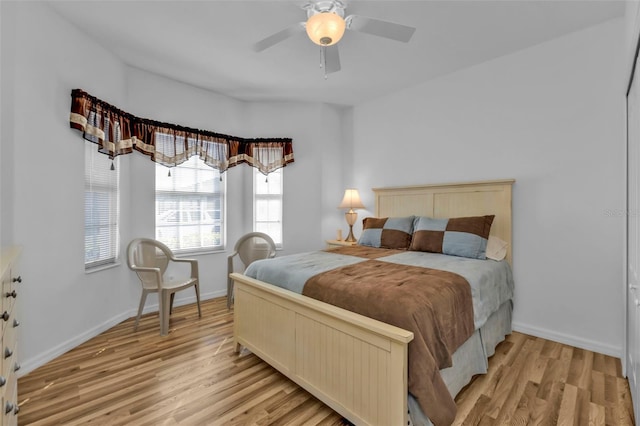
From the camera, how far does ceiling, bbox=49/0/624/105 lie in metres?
2.28

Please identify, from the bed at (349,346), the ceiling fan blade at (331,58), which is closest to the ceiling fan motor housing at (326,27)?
the ceiling fan blade at (331,58)

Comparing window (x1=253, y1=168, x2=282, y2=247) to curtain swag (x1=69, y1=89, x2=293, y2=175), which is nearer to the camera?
curtain swag (x1=69, y1=89, x2=293, y2=175)

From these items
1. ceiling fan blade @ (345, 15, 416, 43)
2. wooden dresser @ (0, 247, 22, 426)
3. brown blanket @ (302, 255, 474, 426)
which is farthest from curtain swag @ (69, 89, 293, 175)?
brown blanket @ (302, 255, 474, 426)

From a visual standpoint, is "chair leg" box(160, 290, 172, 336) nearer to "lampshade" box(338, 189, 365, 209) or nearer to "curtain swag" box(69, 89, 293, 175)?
"curtain swag" box(69, 89, 293, 175)

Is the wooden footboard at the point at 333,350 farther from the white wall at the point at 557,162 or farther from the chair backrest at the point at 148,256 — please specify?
the white wall at the point at 557,162

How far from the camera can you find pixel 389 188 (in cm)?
390

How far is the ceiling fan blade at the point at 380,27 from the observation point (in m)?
1.95

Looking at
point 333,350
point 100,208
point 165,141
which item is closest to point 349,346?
point 333,350

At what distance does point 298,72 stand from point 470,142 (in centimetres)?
206

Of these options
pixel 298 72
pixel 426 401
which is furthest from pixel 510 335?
pixel 298 72

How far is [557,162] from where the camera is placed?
8.87 ft

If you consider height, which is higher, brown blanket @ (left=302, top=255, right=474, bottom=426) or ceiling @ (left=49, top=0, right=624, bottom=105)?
ceiling @ (left=49, top=0, right=624, bottom=105)

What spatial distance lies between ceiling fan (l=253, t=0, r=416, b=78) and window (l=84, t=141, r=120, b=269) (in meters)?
1.99

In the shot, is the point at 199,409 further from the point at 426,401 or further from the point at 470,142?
the point at 470,142
